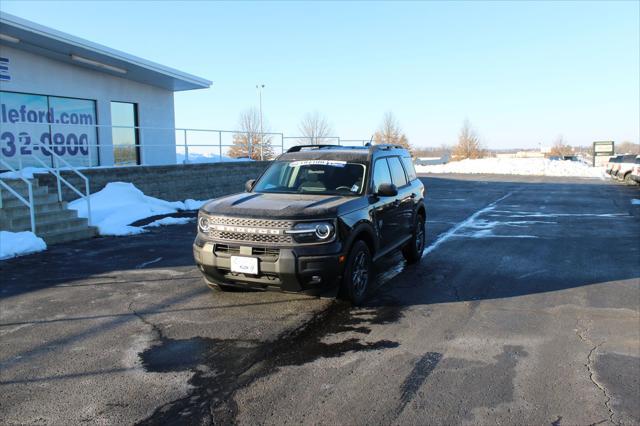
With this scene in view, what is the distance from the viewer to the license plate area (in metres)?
5.38

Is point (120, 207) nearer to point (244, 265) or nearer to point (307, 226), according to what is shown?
point (244, 265)

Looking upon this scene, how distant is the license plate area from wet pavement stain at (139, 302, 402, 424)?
32.5 inches

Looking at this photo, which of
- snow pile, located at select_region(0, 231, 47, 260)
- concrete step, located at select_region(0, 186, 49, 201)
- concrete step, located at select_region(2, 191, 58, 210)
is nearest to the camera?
snow pile, located at select_region(0, 231, 47, 260)

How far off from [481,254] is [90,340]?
6.62 metres

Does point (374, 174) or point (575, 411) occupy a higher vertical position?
point (374, 174)

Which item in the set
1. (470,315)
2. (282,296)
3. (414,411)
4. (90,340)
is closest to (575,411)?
(414,411)

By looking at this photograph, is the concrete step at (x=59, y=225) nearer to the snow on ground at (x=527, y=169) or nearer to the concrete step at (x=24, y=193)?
the concrete step at (x=24, y=193)

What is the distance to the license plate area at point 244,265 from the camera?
538 cm

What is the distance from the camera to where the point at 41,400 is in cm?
370

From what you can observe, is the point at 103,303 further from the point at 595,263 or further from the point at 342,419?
the point at 595,263

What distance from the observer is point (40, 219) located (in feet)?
34.2

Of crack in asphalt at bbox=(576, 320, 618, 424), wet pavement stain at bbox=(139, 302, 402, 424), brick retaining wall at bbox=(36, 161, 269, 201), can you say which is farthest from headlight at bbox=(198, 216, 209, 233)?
brick retaining wall at bbox=(36, 161, 269, 201)

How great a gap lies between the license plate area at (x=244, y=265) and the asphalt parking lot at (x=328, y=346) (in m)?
0.52

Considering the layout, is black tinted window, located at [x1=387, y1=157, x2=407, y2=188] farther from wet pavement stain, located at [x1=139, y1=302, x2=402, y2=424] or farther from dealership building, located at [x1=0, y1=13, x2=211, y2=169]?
dealership building, located at [x1=0, y1=13, x2=211, y2=169]
